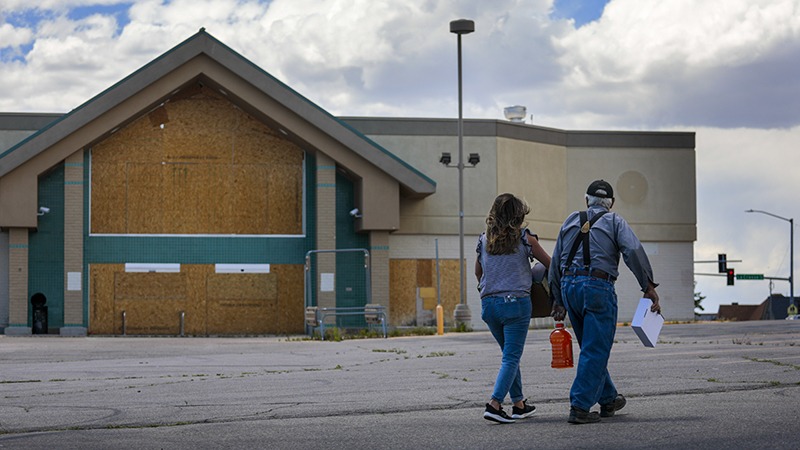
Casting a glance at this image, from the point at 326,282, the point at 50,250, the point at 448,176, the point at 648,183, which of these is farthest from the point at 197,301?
the point at 648,183

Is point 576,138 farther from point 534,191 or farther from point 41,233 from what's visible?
point 41,233

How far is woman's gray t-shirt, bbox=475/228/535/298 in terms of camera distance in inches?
370

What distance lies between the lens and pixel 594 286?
30.0 ft

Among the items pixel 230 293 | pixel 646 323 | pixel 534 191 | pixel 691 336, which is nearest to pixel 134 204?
pixel 230 293

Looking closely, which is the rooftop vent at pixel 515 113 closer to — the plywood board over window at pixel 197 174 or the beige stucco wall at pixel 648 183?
the beige stucco wall at pixel 648 183

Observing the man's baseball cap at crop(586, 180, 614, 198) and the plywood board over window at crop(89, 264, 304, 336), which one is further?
the plywood board over window at crop(89, 264, 304, 336)

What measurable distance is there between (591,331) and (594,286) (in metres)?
0.36

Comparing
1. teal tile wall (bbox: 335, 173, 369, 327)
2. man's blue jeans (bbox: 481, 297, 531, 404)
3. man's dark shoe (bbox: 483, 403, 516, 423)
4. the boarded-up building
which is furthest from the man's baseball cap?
teal tile wall (bbox: 335, 173, 369, 327)

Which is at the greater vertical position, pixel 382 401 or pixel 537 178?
pixel 537 178

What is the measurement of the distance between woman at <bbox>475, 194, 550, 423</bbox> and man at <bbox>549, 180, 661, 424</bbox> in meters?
0.25

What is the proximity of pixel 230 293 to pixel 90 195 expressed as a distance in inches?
213

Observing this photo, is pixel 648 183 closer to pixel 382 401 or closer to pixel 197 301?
pixel 197 301

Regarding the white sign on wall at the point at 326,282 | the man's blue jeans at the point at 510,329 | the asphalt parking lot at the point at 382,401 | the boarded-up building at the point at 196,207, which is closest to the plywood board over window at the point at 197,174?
the boarded-up building at the point at 196,207

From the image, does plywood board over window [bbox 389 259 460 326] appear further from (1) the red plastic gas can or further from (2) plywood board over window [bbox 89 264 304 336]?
(1) the red plastic gas can
